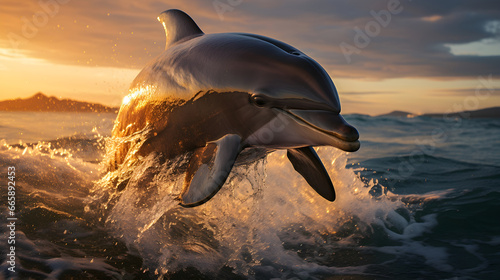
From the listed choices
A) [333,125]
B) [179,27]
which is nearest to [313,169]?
[333,125]

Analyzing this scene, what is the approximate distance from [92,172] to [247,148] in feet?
20.8

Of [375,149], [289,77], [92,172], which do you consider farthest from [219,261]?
[375,149]

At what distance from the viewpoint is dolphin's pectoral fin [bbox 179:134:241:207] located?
4.16m

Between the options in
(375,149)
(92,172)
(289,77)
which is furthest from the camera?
(375,149)

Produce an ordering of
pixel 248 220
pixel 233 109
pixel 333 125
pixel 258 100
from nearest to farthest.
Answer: pixel 333 125 < pixel 258 100 < pixel 233 109 < pixel 248 220

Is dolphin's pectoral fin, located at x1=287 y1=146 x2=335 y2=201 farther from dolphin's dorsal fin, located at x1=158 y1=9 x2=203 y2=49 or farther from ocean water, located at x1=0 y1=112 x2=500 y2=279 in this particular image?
dolphin's dorsal fin, located at x1=158 y1=9 x2=203 y2=49

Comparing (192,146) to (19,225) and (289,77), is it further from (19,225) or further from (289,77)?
(19,225)

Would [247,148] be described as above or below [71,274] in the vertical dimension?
above

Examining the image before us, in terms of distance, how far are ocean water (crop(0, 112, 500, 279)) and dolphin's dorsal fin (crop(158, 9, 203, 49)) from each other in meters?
1.82

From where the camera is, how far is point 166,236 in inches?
227

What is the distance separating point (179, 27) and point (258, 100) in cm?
245

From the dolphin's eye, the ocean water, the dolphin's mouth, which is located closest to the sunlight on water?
the ocean water

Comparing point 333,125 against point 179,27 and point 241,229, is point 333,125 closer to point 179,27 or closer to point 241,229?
point 241,229

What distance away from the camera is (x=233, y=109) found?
444 cm
